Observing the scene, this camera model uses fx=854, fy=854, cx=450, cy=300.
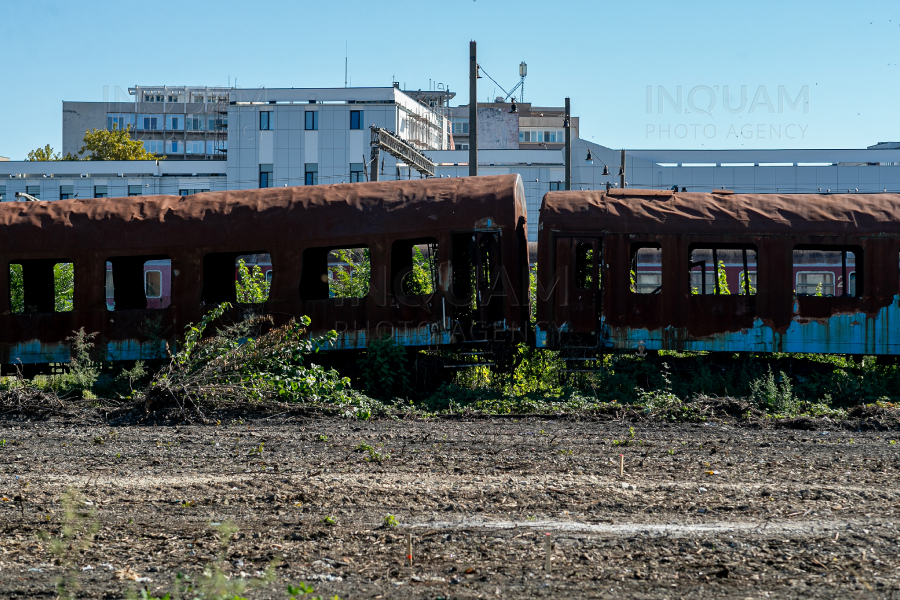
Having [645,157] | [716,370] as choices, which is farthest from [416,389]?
[645,157]

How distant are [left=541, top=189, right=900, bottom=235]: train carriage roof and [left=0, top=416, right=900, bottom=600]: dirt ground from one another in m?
4.08

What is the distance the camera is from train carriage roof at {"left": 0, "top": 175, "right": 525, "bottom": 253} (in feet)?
42.3

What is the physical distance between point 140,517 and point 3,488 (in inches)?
67.6

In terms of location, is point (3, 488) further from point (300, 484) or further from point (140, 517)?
point (300, 484)

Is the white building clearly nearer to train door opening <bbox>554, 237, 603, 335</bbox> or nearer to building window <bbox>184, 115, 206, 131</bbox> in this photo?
building window <bbox>184, 115, 206, 131</bbox>

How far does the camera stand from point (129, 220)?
534 inches

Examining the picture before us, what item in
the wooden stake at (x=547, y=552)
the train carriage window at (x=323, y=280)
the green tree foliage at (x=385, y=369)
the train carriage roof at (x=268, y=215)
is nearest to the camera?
the wooden stake at (x=547, y=552)

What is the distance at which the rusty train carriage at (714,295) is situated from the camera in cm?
1262

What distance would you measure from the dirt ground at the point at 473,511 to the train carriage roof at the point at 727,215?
160 inches

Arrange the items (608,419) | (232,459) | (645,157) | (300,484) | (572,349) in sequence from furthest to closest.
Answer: (645,157) < (572,349) < (608,419) < (232,459) < (300,484)

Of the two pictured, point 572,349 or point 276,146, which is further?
point 276,146

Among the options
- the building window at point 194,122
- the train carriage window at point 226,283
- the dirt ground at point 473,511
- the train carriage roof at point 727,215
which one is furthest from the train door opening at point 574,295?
the building window at point 194,122

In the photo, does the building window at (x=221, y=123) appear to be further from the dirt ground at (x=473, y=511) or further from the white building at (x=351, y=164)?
the dirt ground at (x=473, y=511)

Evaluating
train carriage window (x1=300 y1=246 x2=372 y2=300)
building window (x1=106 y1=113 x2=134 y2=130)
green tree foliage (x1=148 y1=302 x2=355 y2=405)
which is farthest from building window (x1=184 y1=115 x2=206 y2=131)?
green tree foliage (x1=148 y1=302 x2=355 y2=405)
